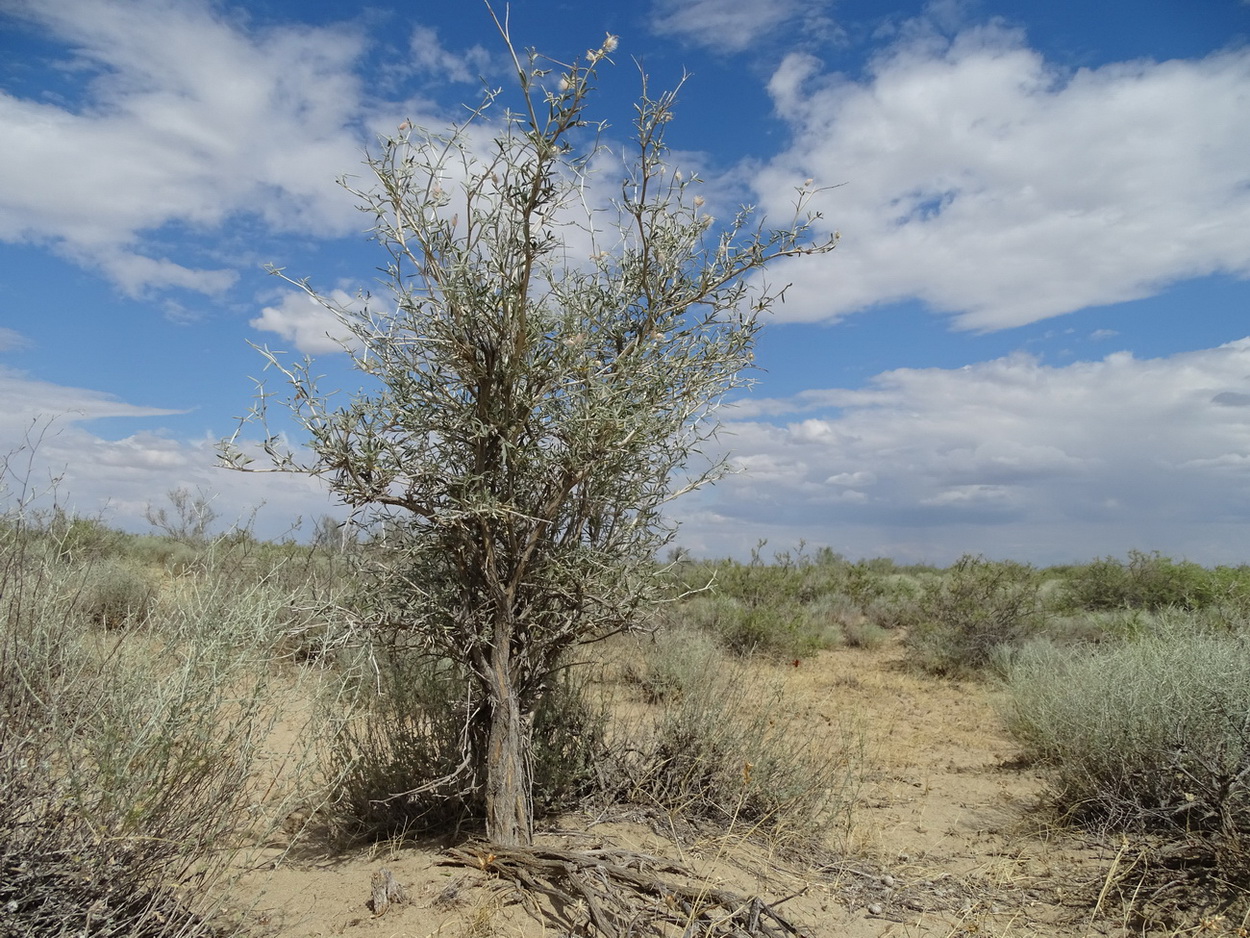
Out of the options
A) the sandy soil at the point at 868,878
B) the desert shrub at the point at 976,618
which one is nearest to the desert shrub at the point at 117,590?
the sandy soil at the point at 868,878

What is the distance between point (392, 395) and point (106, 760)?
1958mm

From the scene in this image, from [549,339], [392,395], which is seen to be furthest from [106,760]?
[549,339]

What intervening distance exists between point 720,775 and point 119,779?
12.8ft

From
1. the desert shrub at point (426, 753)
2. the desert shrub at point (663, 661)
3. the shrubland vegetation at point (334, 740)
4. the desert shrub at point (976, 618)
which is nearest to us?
the shrubland vegetation at point (334, 740)

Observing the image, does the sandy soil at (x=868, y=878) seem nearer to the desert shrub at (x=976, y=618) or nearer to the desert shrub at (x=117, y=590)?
the desert shrub at (x=976, y=618)

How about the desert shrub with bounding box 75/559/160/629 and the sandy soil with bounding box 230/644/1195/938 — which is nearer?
the sandy soil with bounding box 230/644/1195/938

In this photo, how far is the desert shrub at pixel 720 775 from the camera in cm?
562

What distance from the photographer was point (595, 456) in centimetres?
418

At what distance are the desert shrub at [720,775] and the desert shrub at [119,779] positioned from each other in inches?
110

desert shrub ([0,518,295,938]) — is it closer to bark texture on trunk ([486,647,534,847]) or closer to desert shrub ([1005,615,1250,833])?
bark texture on trunk ([486,647,534,847])

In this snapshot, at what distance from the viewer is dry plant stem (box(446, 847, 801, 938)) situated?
12.1ft

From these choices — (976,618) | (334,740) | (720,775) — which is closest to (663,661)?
A: (720,775)

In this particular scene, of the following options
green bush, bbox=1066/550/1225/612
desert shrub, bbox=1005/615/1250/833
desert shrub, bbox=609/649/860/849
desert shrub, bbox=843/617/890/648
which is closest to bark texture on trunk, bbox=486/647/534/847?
desert shrub, bbox=609/649/860/849

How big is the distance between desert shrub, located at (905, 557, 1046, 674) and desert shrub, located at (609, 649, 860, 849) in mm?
8882
